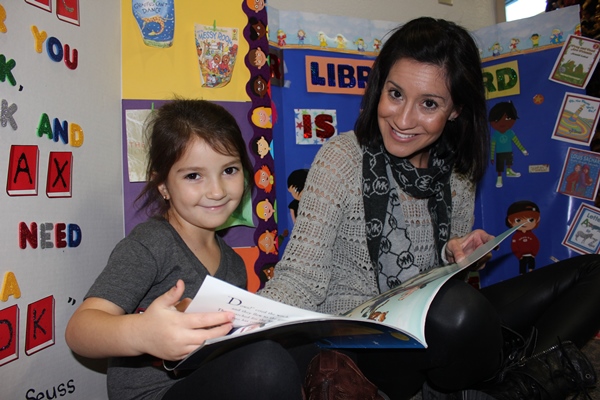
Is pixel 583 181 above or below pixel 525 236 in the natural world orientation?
above

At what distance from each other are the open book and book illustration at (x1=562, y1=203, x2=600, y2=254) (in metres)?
1.02

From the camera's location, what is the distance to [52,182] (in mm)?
925

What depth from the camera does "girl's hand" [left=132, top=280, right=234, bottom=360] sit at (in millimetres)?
583

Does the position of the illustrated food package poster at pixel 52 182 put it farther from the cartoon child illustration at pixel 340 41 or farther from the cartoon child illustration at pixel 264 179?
the cartoon child illustration at pixel 340 41

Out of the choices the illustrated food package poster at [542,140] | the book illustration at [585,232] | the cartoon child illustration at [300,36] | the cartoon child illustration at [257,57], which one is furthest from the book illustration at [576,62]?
the cartoon child illustration at [257,57]

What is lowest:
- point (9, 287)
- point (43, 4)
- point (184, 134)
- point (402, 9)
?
point (9, 287)

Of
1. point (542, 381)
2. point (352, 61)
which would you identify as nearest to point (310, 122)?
point (352, 61)

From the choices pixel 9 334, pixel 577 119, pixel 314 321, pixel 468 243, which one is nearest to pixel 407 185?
pixel 468 243

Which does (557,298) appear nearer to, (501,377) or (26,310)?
(501,377)

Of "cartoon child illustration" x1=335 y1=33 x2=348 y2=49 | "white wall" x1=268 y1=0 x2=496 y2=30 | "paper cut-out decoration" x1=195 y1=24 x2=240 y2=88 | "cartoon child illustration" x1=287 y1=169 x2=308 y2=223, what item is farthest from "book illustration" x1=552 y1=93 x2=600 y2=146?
"paper cut-out decoration" x1=195 y1=24 x2=240 y2=88

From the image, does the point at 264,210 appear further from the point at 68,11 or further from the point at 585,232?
the point at 585,232

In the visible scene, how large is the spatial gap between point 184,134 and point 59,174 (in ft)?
0.82

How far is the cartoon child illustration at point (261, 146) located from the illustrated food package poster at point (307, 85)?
8 centimetres

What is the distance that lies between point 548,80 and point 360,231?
1.08m
